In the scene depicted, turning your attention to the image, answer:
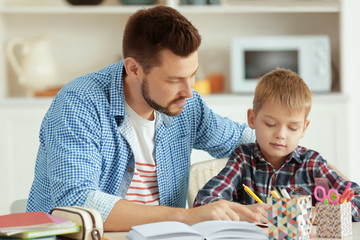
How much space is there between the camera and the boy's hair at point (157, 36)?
5.65 feet

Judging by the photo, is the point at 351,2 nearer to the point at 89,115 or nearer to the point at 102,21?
the point at 102,21

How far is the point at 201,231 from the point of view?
1341 mm

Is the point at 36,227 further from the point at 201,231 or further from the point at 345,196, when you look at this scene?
the point at 345,196

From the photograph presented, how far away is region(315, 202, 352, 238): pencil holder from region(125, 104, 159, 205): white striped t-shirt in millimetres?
674

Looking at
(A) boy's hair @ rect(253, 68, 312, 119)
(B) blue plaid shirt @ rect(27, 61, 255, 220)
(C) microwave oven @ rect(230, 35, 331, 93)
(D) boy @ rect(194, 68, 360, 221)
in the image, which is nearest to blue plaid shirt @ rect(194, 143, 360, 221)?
(D) boy @ rect(194, 68, 360, 221)

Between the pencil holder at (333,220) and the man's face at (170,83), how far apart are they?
0.57m

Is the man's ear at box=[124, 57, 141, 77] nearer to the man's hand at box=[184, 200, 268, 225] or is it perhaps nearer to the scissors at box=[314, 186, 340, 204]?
the man's hand at box=[184, 200, 268, 225]

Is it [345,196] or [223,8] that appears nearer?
[345,196]

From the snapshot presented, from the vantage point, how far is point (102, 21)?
3.83 metres

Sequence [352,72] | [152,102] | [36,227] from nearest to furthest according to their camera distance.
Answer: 1. [36,227]
2. [152,102]
3. [352,72]

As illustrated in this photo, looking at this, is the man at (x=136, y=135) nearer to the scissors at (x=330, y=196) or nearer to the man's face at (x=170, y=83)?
the man's face at (x=170, y=83)

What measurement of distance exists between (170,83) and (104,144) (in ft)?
0.88

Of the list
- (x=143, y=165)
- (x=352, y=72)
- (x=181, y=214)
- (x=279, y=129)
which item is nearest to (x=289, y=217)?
(x=181, y=214)

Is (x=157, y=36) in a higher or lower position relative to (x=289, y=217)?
higher
